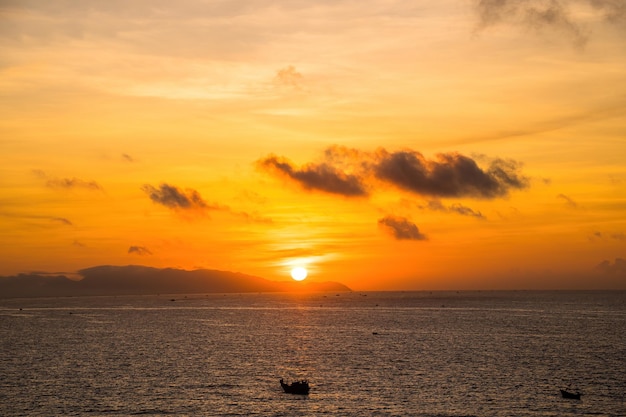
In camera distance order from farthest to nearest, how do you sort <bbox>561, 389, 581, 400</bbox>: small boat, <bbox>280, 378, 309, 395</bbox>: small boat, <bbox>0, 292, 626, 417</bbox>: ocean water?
<bbox>280, 378, 309, 395</bbox>: small boat < <bbox>561, 389, 581, 400</bbox>: small boat < <bbox>0, 292, 626, 417</bbox>: ocean water

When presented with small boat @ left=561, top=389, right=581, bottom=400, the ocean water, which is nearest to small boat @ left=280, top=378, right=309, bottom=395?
the ocean water

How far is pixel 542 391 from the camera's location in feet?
337

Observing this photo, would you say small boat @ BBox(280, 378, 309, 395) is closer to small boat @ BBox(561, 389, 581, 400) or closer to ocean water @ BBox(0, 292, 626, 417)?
ocean water @ BBox(0, 292, 626, 417)

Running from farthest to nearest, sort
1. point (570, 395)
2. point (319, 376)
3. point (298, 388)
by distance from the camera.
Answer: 1. point (319, 376)
2. point (298, 388)
3. point (570, 395)

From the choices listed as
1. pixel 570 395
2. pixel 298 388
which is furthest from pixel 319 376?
pixel 570 395

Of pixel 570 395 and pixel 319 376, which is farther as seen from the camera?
pixel 319 376

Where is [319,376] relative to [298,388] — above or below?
below

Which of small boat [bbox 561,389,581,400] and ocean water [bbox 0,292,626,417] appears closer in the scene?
ocean water [bbox 0,292,626,417]

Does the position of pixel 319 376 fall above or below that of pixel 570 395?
below

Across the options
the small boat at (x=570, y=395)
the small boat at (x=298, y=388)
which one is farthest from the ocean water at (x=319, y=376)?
the small boat at (x=298, y=388)

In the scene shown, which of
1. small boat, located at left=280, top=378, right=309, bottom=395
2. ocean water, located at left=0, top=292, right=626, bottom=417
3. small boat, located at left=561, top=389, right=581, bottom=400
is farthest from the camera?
small boat, located at left=280, top=378, right=309, bottom=395

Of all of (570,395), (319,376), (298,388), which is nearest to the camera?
(570,395)

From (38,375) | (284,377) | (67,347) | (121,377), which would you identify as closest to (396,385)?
(284,377)

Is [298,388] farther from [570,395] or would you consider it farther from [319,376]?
[570,395]
